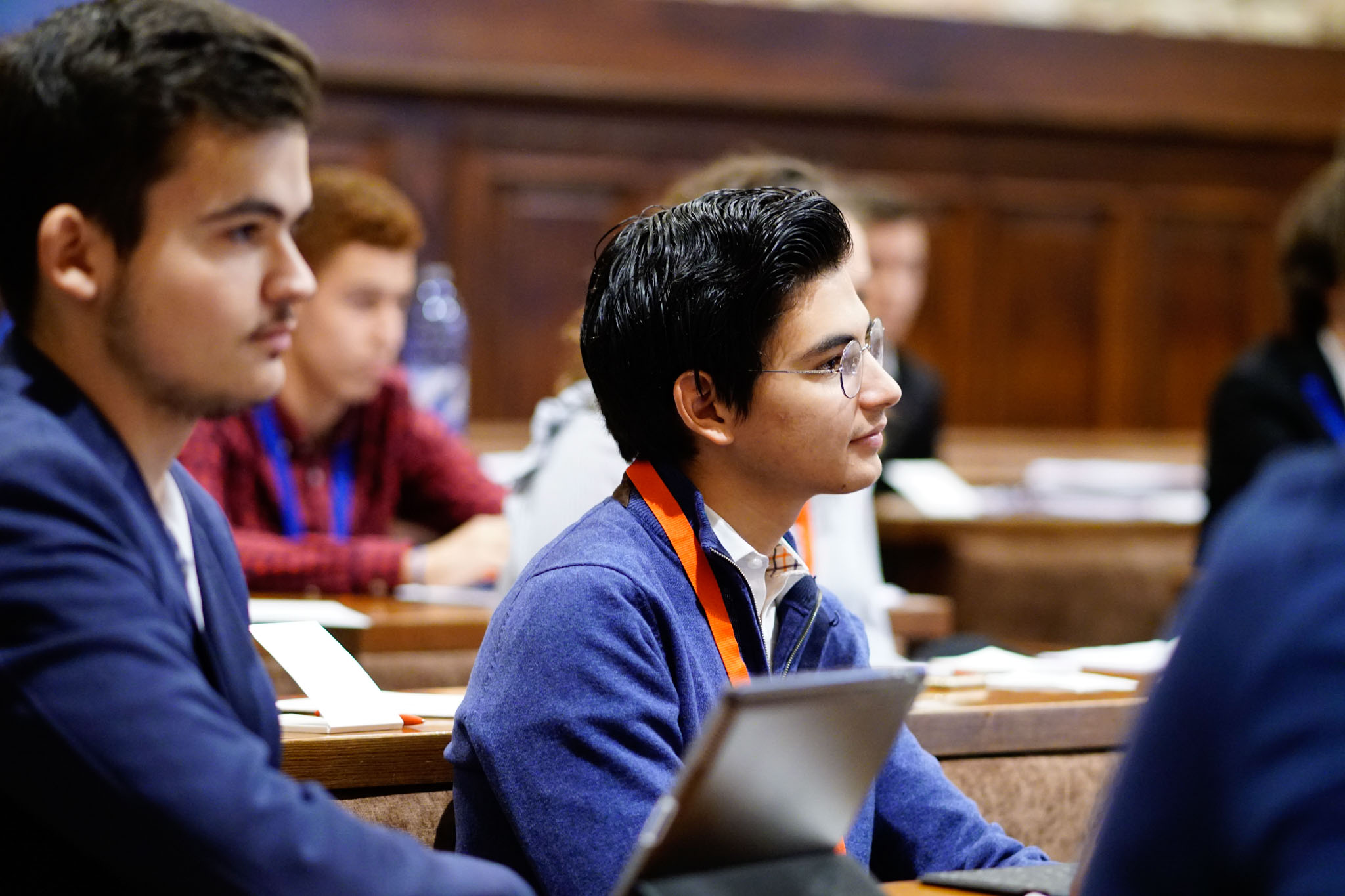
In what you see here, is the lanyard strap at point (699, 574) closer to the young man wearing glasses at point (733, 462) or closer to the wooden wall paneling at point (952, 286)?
the young man wearing glasses at point (733, 462)

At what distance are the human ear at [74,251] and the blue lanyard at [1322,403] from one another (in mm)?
3319

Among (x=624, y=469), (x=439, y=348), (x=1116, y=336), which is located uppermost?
(x=624, y=469)

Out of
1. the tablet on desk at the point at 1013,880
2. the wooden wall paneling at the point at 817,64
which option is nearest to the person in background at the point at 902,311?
the wooden wall paneling at the point at 817,64

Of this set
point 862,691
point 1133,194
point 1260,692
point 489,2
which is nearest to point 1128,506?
point 1133,194

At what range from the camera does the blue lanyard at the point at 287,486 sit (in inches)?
125

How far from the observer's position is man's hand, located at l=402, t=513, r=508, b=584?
3062 mm

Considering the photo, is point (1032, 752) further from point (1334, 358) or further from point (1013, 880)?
point (1334, 358)

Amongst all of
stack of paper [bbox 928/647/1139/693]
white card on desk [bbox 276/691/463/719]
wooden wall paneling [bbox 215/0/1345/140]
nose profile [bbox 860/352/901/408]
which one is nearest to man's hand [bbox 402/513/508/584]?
stack of paper [bbox 928/647/1139/693]

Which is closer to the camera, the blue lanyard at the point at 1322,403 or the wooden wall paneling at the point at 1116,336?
the blue lanyard at the point at 1322,403

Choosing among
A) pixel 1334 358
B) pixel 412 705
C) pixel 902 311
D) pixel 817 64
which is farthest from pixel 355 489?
pixel 817 64

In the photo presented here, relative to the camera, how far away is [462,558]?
309 cm

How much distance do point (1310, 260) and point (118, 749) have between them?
3.36 meters

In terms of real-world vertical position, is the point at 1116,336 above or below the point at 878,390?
below

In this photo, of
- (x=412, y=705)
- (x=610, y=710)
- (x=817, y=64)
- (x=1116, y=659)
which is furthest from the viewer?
(x=817, y=64)
